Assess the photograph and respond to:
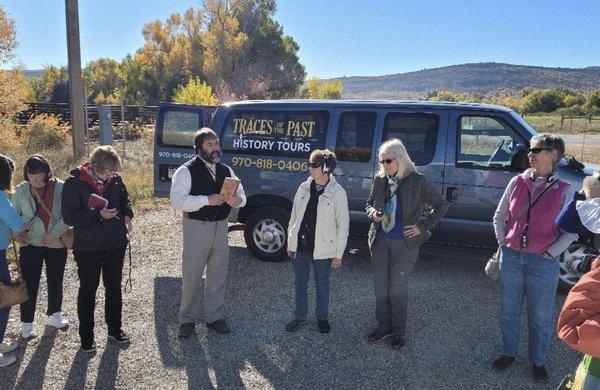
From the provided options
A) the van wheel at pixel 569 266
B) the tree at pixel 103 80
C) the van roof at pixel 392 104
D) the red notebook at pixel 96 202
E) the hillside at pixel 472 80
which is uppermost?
the hillside at pixel 472 80

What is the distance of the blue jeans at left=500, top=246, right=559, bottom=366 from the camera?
342cm

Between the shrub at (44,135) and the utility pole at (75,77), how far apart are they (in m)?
6.87

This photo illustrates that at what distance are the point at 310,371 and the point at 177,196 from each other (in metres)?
1.72

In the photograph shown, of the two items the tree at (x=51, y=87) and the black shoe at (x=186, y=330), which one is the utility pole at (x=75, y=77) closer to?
the black shoe at (x=186, y=330)

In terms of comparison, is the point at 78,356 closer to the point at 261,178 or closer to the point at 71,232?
the point at 71,232

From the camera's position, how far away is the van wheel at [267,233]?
601 centimetres

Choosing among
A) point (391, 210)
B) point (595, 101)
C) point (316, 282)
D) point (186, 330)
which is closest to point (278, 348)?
point (316, 282)

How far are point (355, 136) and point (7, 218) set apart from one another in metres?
3.64

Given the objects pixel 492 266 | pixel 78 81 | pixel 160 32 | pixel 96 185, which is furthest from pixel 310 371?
pixel 160 32

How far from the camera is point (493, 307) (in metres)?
4.96

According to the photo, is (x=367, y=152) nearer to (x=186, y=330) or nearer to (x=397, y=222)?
(x=397, y=222)

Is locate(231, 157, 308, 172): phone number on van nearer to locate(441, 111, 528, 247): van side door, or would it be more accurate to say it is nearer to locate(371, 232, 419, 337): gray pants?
locate(441, 111, 528, 247): van side door

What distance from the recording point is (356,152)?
18.5ft

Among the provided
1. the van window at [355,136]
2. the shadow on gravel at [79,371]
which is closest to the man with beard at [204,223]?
the shadow on gravel at [79,371]
